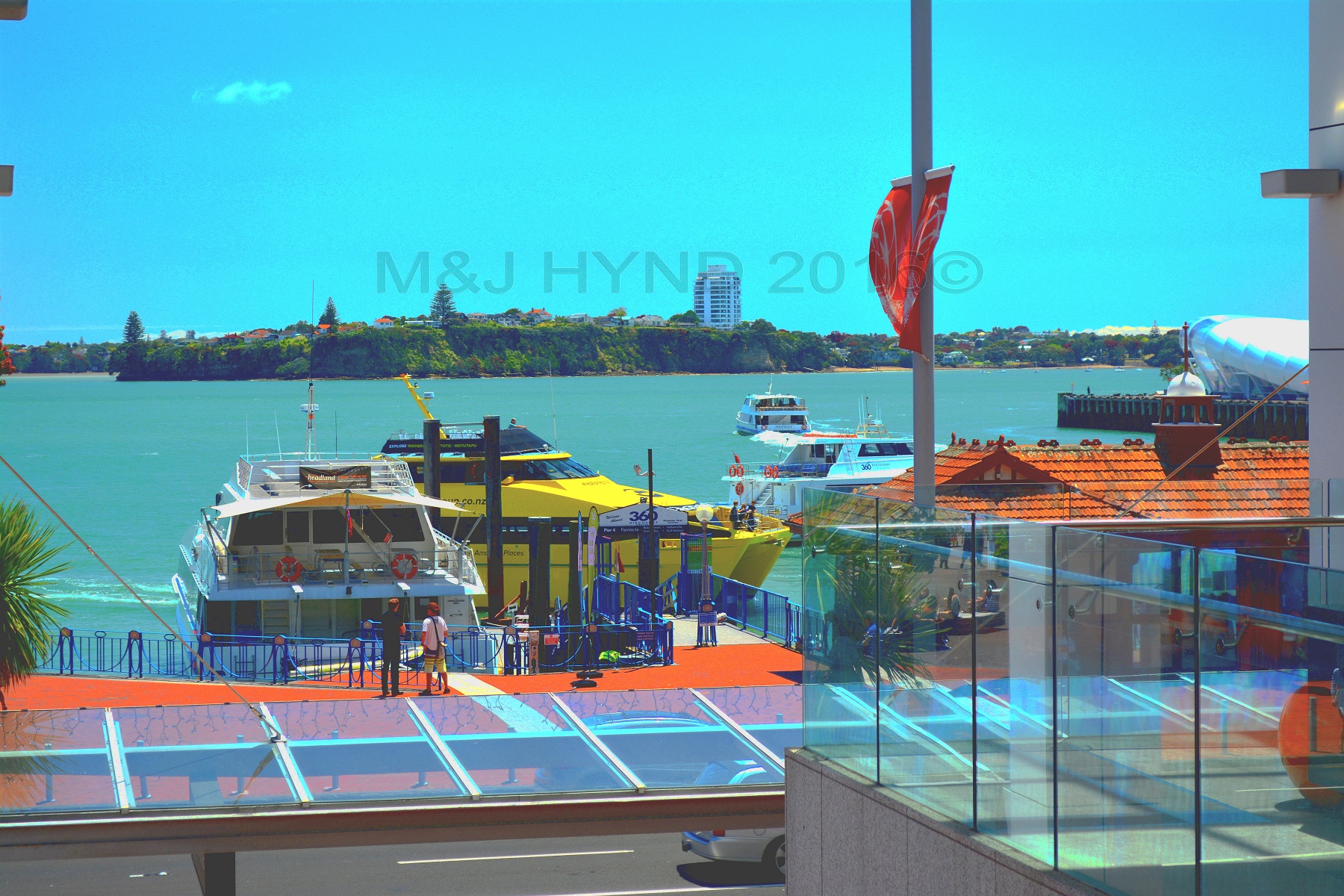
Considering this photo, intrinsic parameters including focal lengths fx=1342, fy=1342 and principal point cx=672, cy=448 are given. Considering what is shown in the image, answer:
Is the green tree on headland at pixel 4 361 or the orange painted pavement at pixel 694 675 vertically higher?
the green tree on headland at pixel 4 361

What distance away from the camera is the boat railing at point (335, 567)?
2652 centimetres

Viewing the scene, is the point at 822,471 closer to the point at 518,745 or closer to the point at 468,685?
the point at 468,685

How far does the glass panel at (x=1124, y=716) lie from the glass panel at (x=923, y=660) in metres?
0.81

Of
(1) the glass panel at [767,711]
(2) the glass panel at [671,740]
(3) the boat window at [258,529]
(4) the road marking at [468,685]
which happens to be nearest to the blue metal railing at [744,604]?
(4) the road marking at [468,685]

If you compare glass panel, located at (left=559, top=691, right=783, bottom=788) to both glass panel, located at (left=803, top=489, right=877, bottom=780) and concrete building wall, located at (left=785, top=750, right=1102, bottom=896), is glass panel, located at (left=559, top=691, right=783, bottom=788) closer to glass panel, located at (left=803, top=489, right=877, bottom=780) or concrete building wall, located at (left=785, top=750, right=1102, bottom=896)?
concrete building wall, located at (left=785, top=750, right=1102, bottom=896)

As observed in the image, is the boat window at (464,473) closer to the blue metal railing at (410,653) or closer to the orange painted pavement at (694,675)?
the blue metal railing at (410,653)

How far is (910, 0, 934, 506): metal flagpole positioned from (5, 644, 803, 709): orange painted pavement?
1014 centimetres

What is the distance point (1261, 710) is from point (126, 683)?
19512mm

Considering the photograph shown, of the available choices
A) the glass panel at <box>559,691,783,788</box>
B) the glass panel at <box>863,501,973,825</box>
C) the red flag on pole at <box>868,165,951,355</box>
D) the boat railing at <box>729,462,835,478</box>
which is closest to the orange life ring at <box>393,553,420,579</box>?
the glass panel at <box>559,691,783,788</box>

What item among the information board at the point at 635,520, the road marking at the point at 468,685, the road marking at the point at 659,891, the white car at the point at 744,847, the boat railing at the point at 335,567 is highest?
the information board at the point at 635,520

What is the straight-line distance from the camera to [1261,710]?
16.0 feet

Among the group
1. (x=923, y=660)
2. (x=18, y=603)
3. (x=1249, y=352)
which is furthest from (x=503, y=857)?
(x=1249, y=352)

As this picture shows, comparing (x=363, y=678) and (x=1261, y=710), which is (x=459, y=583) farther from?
(x=1261, y=710)

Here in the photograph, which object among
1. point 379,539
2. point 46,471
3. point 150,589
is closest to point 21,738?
point 379,539
